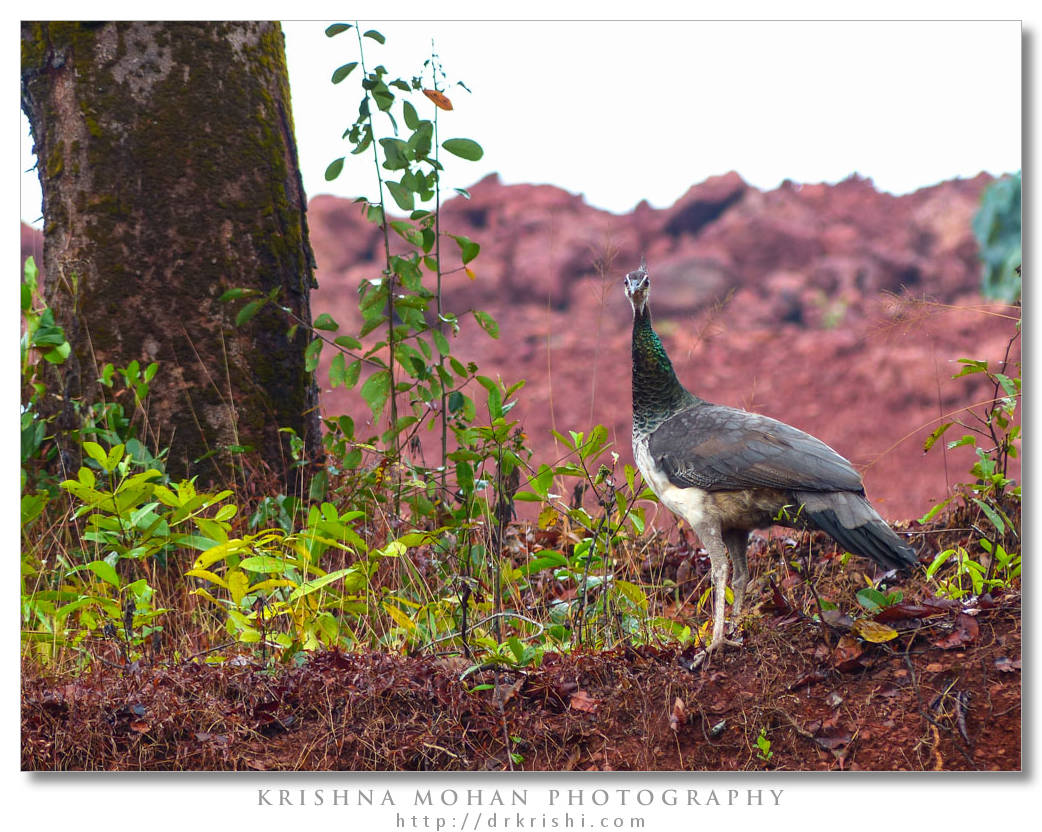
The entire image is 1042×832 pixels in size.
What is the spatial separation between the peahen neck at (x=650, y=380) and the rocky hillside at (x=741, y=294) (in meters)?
6.30

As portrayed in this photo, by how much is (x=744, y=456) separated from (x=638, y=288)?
714mm

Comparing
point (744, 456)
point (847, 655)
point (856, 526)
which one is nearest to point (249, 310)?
point (744, 456)

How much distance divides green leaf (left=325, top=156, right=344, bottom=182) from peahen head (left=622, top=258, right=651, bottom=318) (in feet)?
3.45

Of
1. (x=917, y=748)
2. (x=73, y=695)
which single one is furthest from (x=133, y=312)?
(x=917, y=748)

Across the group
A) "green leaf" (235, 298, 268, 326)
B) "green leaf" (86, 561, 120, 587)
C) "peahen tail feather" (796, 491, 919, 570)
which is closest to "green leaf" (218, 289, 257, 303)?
"green leaf" (235, 298, 268, 326)

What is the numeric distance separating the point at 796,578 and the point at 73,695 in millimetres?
2393

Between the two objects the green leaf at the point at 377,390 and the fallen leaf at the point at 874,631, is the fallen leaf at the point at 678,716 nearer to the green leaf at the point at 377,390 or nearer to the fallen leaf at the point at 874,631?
the fallen leaf at the point at 874,631

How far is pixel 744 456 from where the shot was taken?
10.4 feet

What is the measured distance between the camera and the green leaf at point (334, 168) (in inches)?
136

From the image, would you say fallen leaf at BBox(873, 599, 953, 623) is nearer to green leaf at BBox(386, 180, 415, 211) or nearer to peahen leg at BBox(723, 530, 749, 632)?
peahen leg at BBox(723, 530, 749, 632)

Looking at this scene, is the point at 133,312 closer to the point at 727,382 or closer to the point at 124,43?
the point at 124,43

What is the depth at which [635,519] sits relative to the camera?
344cm

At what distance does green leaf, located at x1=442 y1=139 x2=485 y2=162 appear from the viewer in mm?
3414

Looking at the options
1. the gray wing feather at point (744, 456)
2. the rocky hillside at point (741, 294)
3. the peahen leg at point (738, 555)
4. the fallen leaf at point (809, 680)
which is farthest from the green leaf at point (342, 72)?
the rocky hillside at point (741, 294)
